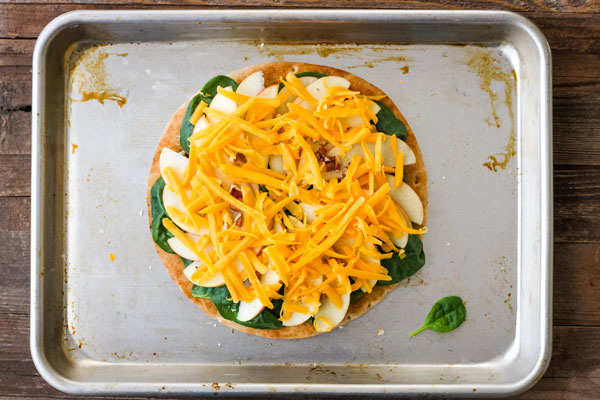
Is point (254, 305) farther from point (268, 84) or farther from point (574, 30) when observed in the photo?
point (574, 30)

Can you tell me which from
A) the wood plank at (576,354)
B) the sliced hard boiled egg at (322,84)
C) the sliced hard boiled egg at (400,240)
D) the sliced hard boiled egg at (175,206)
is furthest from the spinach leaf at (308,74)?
the wood plank at (576,354)

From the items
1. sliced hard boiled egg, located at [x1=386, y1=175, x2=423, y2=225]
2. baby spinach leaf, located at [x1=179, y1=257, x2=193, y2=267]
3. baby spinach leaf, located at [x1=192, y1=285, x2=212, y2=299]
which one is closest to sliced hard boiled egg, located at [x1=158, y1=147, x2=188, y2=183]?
baby spinach leaf, located at [x1=179, y1=257, x2=193, y2=267]

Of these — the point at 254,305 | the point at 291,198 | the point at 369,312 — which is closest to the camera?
the point at 291,198

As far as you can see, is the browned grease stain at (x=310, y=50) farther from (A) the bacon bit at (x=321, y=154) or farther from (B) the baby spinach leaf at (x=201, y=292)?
(B) the baby spinach leaf at (x=201, y=292)

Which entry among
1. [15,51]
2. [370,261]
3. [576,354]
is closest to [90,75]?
[15,51]

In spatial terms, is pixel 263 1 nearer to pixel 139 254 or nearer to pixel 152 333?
pixel 139 254

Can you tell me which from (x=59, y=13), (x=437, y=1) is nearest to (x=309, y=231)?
(x=437, y=1)
